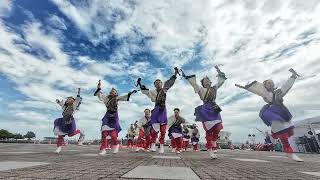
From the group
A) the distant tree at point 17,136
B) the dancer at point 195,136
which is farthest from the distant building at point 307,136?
the distant tree at point 17,136

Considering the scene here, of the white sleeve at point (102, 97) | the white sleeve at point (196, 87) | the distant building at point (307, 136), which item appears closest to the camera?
the white sleeve at point (196, 87)

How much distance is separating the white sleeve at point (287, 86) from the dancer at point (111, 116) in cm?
497

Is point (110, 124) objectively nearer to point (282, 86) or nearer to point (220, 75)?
point (220, 75)

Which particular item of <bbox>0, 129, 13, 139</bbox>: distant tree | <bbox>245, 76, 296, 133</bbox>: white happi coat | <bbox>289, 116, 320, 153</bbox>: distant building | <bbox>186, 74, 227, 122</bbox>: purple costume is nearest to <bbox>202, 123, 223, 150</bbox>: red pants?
<bbox>186, 74, 227, 122</bbox>: purple costume

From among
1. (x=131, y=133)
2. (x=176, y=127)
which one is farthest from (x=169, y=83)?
(x=131, y=133)

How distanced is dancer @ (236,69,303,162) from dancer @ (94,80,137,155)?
404cm

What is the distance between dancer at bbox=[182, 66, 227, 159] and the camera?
8.66m

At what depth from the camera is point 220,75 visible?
927 cm

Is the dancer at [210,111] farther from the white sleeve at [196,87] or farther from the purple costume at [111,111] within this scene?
the purple costume at [111,111]

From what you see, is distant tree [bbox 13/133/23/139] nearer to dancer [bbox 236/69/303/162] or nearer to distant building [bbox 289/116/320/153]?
distant building [bbox 289/116/320/153]

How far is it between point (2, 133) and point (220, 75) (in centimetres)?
9963

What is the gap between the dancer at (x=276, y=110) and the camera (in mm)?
8789

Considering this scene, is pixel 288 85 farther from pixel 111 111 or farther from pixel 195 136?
pixel 195 136

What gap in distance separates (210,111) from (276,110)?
6.50 feet
